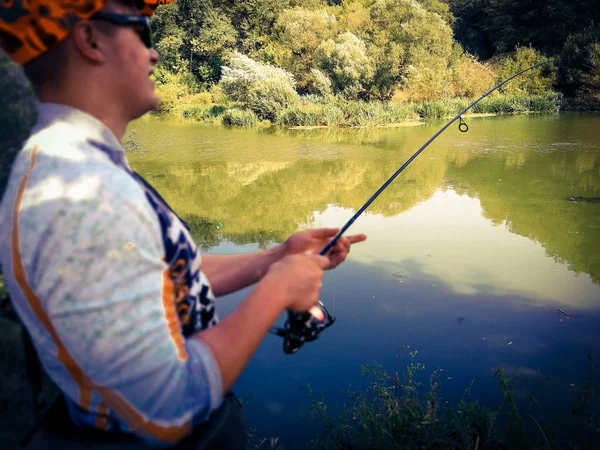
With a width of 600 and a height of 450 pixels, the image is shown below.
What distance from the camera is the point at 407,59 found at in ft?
61.8

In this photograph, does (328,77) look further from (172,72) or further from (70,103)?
(70,103)

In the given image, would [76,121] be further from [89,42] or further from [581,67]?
[581,67]

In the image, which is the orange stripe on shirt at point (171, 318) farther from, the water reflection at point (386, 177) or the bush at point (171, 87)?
the bush at point (171, 87)

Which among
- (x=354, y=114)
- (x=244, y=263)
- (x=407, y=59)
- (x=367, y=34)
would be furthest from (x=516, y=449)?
(x=367, y=34)

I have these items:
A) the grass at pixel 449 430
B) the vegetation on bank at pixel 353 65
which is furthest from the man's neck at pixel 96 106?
the vegetation on bank at pixel 353 65

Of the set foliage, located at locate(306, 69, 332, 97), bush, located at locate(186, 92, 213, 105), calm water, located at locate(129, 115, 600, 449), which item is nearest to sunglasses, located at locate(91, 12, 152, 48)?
calm water, located at locate(129, 115, 600, 449)

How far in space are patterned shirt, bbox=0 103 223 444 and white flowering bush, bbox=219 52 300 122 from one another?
15.5 meters

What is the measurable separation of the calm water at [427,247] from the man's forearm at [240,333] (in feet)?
6.35

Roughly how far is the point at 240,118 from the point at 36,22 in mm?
15988

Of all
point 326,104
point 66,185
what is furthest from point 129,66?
point 326,104

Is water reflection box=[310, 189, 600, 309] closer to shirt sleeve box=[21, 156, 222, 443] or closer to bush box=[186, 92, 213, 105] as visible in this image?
shirt sleeve box=[21, 156, 222, 443]

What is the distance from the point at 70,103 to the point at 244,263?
607 mm

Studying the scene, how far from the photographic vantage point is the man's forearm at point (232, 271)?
3.96 feet

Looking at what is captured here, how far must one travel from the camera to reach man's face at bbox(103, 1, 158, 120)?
0.78m
